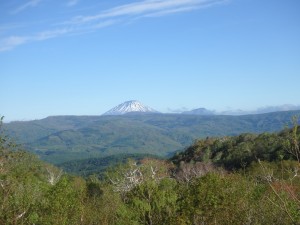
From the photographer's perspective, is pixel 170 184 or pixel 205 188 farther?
pixel 170 184

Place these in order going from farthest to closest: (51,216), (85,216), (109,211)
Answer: (109,211), (85,216), (51,216)

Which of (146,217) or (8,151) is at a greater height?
(8,151)

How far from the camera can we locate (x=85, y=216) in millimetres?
26594

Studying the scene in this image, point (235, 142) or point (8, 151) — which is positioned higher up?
point (8, 151)

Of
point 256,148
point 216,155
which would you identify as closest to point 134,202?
point 256,148

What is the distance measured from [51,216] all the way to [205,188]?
9.47 m

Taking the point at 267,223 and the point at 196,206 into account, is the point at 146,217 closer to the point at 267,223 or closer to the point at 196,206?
the point at 196,206

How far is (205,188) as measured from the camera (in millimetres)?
22797

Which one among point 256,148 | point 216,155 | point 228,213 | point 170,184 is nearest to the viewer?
point 228,213

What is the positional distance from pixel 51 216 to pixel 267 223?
12592mm

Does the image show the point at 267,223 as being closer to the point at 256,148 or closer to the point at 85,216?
the point at 85,216

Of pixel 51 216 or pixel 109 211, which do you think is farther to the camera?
pixel 109 211

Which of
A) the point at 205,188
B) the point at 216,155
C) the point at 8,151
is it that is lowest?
the point at 216,155

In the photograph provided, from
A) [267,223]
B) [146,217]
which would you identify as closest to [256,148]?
[146,217]
